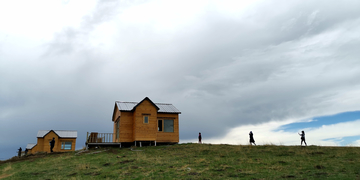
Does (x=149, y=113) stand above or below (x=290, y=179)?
above

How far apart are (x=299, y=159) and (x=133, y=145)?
2158cm

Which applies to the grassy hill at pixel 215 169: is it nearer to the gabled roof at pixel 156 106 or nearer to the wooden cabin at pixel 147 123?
the wooden cabin at pixel 147 123

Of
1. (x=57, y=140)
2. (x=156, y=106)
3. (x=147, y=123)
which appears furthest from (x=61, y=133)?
(x=156, y=106)

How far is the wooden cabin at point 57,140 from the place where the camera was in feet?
181

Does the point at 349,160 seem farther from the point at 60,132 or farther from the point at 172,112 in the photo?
the point at 60,132

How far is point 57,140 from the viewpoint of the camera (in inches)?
2180

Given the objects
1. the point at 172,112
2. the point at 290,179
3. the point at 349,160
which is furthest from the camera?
the point at 172,112

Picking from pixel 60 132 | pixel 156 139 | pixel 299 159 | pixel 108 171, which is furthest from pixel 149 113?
pixel 60 132

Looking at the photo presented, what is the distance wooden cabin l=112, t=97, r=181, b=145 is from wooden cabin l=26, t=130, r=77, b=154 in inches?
1058

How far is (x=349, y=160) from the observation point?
57.8 ft

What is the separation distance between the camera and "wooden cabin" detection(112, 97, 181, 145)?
32188 millimetres

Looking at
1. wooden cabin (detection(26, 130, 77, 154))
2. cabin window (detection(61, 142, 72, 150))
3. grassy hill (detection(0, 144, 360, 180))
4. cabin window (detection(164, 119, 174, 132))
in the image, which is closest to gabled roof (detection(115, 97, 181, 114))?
cabin window (detection(164, 119, 174, 132))

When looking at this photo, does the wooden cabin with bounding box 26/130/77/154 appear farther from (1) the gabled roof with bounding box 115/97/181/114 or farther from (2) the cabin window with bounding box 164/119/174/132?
(2) the cabin window with bounding box 164/119/174/132

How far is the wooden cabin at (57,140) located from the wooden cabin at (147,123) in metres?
26.9
